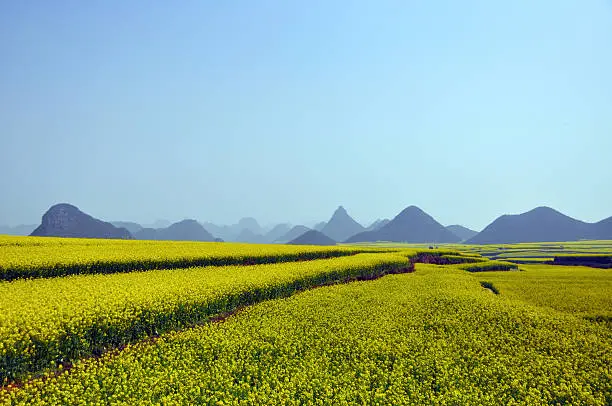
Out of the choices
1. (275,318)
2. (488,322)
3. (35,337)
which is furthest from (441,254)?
(35,337)

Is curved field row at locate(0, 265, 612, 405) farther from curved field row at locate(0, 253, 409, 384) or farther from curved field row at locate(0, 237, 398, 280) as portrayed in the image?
curved field row at locate(0, 237, 398, 280)

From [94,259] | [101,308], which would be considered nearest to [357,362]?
[101,308]

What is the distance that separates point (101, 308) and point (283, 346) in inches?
245

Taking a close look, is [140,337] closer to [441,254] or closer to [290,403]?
[290,403]

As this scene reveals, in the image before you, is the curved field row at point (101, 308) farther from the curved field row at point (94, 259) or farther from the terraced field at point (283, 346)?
the curved field row at point (94, 259)

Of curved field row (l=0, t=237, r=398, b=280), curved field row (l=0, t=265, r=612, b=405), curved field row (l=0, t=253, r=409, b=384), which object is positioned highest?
curved field row (l=0, t=237, r=398, b=280)

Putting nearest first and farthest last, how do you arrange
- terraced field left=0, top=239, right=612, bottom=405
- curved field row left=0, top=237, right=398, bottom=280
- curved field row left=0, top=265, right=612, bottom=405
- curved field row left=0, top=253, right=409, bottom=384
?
curved field row left=0, top=265, right=612, bottom=405, terraced field left=0, top=239, right=612, bottom=405, curved field row left=0, top=253, right=409, bottom=384, curved field row left=0, top=237, right=398, bottom=280

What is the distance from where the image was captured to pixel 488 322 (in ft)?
48.5

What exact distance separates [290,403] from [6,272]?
61.2 ft

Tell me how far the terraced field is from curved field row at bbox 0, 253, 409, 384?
0.16ft

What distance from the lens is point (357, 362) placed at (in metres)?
10.5

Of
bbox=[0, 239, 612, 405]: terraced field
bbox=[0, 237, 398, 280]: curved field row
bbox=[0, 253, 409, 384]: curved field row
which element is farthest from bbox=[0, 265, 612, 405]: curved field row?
bbox=[0, 237, 398, 280]: curved field row

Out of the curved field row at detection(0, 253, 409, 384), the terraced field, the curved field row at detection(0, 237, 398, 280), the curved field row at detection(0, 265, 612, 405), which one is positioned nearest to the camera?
the curved field row at detection(0, 265, 612, 405)

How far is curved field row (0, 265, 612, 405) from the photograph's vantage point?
8500 millimetres
